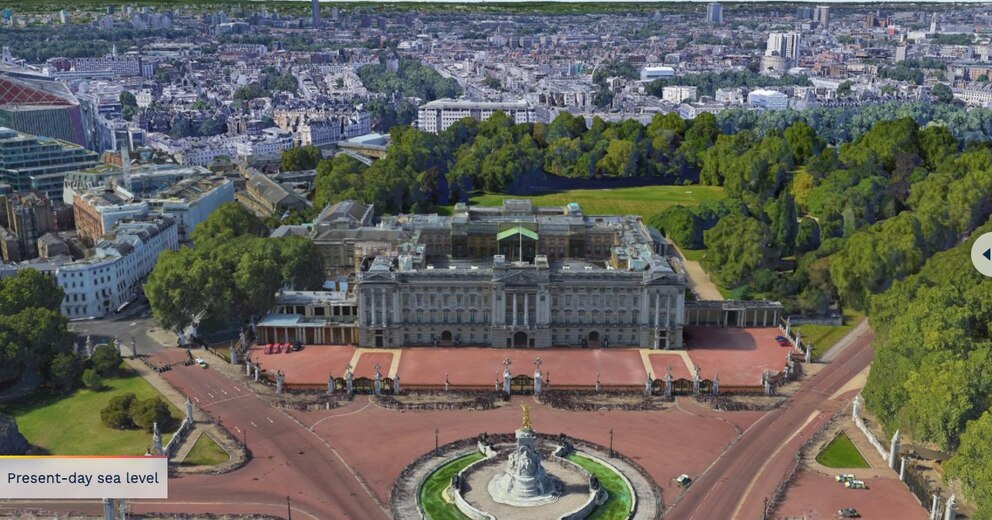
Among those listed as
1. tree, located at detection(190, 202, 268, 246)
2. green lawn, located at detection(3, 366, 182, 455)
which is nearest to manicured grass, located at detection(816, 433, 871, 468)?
green lawn, located at detection(3, 366, 182, 455)

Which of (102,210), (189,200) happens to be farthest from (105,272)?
(189,200)

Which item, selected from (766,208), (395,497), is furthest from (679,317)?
(766,208)

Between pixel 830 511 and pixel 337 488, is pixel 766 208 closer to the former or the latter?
pixel 830 511

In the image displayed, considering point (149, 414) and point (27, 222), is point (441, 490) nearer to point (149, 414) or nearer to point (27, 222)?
Result: point (149, 414)

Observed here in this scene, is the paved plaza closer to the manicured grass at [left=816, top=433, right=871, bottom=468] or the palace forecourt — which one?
the palace forecourt

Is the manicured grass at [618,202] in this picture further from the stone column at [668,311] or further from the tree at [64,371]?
the tree at [64,371]

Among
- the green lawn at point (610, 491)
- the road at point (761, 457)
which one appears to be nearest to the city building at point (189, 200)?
the green lawn at point (610, 491)
